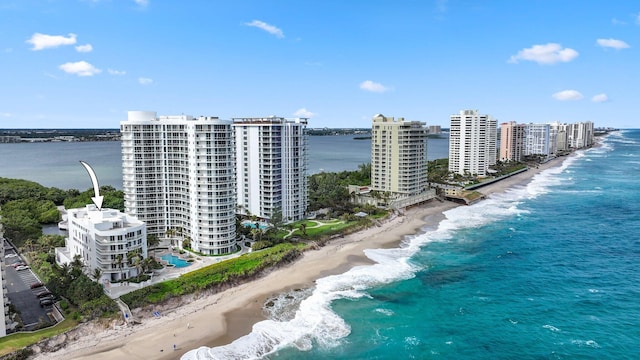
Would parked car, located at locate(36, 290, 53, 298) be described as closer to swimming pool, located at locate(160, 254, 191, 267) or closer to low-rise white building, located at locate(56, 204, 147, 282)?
low-rise white building, located at locate(56, 204, 147, 282)

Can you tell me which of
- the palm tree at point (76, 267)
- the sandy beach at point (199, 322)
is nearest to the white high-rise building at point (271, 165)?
the sandy beach at point (199, 322)

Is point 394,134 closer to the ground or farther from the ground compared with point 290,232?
farther from the ground

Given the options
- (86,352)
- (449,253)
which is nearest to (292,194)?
(449,253)

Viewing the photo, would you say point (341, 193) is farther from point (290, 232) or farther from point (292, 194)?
point (290, 232)

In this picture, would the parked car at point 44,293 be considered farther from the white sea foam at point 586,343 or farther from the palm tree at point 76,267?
the white sea foam at point 586,343

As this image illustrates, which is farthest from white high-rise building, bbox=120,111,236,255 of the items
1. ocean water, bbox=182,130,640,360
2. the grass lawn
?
the grass lawn

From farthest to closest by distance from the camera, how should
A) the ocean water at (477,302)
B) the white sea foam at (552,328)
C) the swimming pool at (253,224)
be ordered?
the swimming pool at (253,224)
the white sea foam at (552,328)
the ocean water at (477,302)
